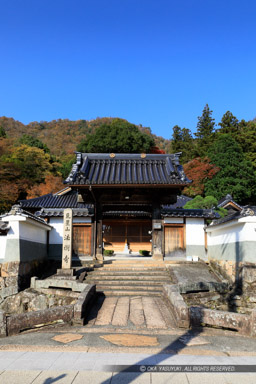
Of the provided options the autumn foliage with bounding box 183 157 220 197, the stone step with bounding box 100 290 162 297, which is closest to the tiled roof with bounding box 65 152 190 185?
the stone step with bounding box 100 290 162 297

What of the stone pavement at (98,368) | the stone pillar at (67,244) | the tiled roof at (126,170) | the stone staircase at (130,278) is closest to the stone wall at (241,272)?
the stone staircase at (130,278)

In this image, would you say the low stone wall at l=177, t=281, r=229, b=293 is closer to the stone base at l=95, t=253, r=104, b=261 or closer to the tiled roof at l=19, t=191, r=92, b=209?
the stone base at l=95, t=253, r=104, b=261

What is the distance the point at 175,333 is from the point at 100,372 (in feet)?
9.31

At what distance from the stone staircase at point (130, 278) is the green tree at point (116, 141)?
2968cm

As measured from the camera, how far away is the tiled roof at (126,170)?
13664 millimetres

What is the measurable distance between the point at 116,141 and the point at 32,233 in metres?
30.1

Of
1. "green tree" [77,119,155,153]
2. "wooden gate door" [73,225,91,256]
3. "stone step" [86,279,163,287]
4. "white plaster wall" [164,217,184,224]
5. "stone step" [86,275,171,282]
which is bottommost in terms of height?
"stone step" [86,279,163,287]

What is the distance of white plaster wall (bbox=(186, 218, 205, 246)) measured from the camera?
16.3 metres

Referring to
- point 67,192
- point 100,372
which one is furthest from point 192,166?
point 100,372

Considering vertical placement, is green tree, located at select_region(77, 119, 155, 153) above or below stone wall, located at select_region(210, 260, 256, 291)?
above

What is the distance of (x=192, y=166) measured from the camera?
39188 millimetres

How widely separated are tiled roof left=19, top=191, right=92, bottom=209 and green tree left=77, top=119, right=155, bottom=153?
63.7ft

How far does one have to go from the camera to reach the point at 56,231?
16.7 m

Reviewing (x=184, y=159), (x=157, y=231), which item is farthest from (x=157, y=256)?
(x=184, y=159)
